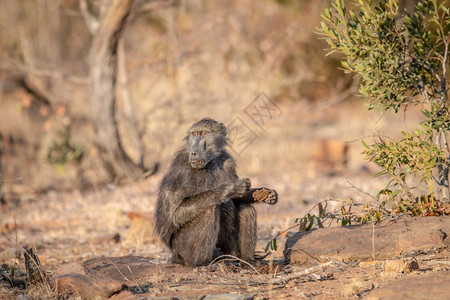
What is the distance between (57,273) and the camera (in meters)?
4.17

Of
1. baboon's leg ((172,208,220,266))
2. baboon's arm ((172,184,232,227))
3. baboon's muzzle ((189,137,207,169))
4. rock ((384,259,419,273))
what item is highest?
baboon's muzzle ((189,137,207,169))

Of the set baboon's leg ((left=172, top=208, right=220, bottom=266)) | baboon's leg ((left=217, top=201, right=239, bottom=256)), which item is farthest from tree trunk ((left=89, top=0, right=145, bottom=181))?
baboon's leg ((left=172, top=208, right=220, bottom=266))

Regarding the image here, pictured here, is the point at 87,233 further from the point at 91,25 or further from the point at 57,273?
the point at 91,25

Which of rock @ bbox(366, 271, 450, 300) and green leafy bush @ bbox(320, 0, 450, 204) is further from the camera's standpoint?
green leafy bush @ bbox(320, 0, 450, 204)

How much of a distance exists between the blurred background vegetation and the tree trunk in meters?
0.34

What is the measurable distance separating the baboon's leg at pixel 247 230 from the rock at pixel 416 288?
4.36 feet

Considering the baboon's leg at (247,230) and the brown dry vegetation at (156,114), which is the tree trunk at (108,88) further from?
the baboon's leg at (247,230)

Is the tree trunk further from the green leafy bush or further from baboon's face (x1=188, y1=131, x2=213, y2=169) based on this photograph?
the green leafy bush

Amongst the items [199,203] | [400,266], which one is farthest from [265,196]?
[400,266]

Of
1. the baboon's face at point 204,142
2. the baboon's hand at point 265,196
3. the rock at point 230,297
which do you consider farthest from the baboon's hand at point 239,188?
the rock at point 230,297

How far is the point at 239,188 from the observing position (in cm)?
450

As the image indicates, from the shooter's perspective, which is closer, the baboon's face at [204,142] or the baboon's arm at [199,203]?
the baboon's arm at [199,203]

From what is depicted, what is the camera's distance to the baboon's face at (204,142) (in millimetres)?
4668

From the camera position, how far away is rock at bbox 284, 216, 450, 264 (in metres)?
4.54
